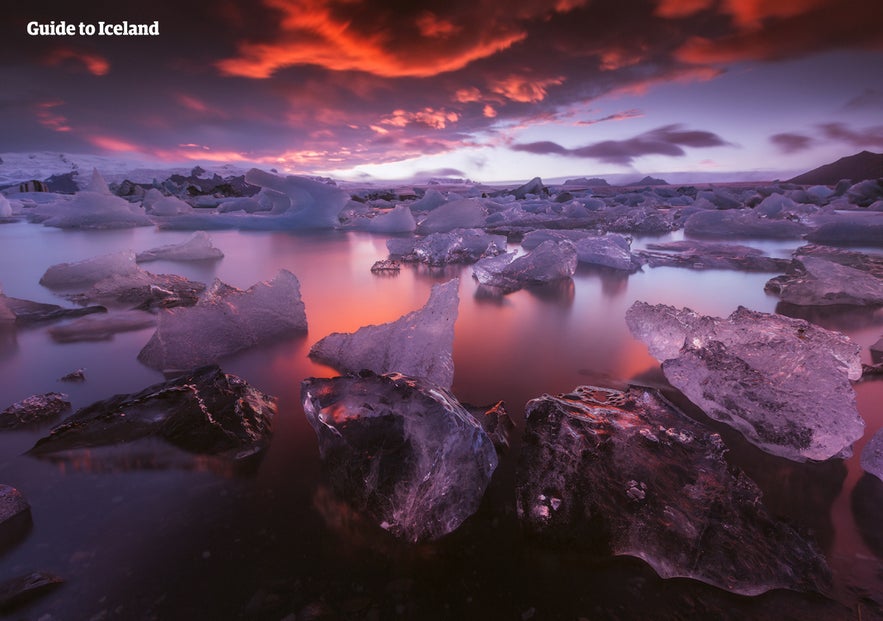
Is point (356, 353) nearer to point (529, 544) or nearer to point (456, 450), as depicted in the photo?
point (456, 450)

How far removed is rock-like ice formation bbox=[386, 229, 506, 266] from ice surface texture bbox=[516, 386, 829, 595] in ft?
11.0

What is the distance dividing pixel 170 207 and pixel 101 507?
11.3 meters

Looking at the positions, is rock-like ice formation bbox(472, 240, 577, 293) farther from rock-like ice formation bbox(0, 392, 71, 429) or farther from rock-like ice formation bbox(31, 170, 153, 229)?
rock-like ice formation bbox(31, 170, 153, 229)

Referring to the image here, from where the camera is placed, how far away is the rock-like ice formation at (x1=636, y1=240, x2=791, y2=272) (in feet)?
12.9

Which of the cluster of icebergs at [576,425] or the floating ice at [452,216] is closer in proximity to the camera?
the cluster of icebergs at [576,425]

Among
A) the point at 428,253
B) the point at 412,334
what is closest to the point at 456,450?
the point at 412,334

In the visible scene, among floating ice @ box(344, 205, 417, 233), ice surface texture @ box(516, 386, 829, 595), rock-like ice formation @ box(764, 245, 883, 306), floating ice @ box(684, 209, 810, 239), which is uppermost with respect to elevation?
floating ice @ box(684, 209, 810, 239)

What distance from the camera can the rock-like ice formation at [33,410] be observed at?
1.21m

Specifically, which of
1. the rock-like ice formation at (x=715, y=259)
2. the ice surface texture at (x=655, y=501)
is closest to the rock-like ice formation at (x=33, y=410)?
the ice surface texture at (x=655, y=501)

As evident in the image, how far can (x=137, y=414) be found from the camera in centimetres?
119

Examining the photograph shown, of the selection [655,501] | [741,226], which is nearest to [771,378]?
[655,501]

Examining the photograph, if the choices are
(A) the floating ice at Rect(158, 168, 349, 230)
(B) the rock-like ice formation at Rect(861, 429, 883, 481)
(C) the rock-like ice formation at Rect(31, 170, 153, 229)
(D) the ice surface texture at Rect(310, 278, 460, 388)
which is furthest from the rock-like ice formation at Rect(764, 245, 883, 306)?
(C) the rock-like ice formation at Rect(31, 170, 153, 229)

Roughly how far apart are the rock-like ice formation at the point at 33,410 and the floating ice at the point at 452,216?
20.5 ft

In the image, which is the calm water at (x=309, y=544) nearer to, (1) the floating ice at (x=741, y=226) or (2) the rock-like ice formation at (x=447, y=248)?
(2) the rock-like ice formation at (x=447, y=248)
